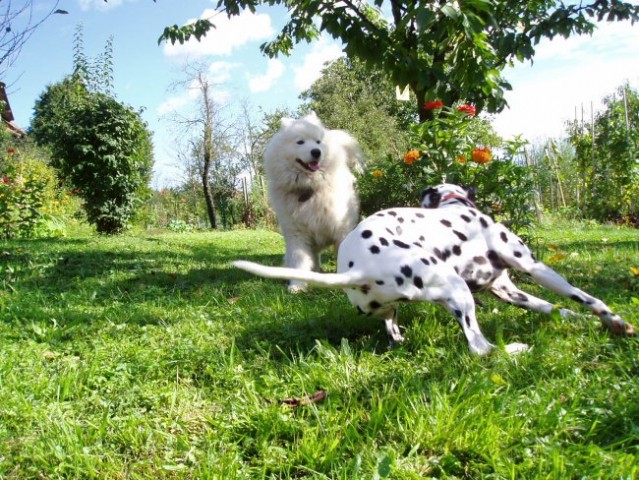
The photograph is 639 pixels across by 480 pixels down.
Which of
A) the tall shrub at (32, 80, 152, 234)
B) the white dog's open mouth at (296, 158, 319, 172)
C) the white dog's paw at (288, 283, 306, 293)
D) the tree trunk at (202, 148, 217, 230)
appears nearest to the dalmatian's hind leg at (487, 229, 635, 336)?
the white dog's paw at (288, 283, 306, 293)

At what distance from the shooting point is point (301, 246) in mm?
4820

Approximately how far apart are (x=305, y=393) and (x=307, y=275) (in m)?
0.52

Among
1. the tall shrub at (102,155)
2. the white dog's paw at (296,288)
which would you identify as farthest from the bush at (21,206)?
the white dog's paw at (296,288)

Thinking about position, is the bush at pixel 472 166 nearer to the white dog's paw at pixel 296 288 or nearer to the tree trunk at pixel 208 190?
the white dog's paw at pixel 296 288

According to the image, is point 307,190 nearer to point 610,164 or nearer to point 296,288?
point 296,288

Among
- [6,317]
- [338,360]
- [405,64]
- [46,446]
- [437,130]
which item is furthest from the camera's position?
[437,130]

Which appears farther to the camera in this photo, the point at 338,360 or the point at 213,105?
the point at 213,105

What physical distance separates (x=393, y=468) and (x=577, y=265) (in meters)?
3.88

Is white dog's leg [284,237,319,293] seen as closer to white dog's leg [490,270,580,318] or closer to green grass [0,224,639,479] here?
green grass [0,224,639,479]

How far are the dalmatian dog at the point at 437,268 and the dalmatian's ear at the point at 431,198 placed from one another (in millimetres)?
43

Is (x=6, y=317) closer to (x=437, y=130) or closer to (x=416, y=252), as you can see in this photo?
(x=416, y=252)

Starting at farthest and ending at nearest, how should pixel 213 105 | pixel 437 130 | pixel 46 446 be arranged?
1. pixel 213 105
2. pixel 437 130
3. pixel 46 446

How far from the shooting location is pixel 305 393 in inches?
81.8

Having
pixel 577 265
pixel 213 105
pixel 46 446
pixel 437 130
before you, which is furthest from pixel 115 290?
pixel 213 105
